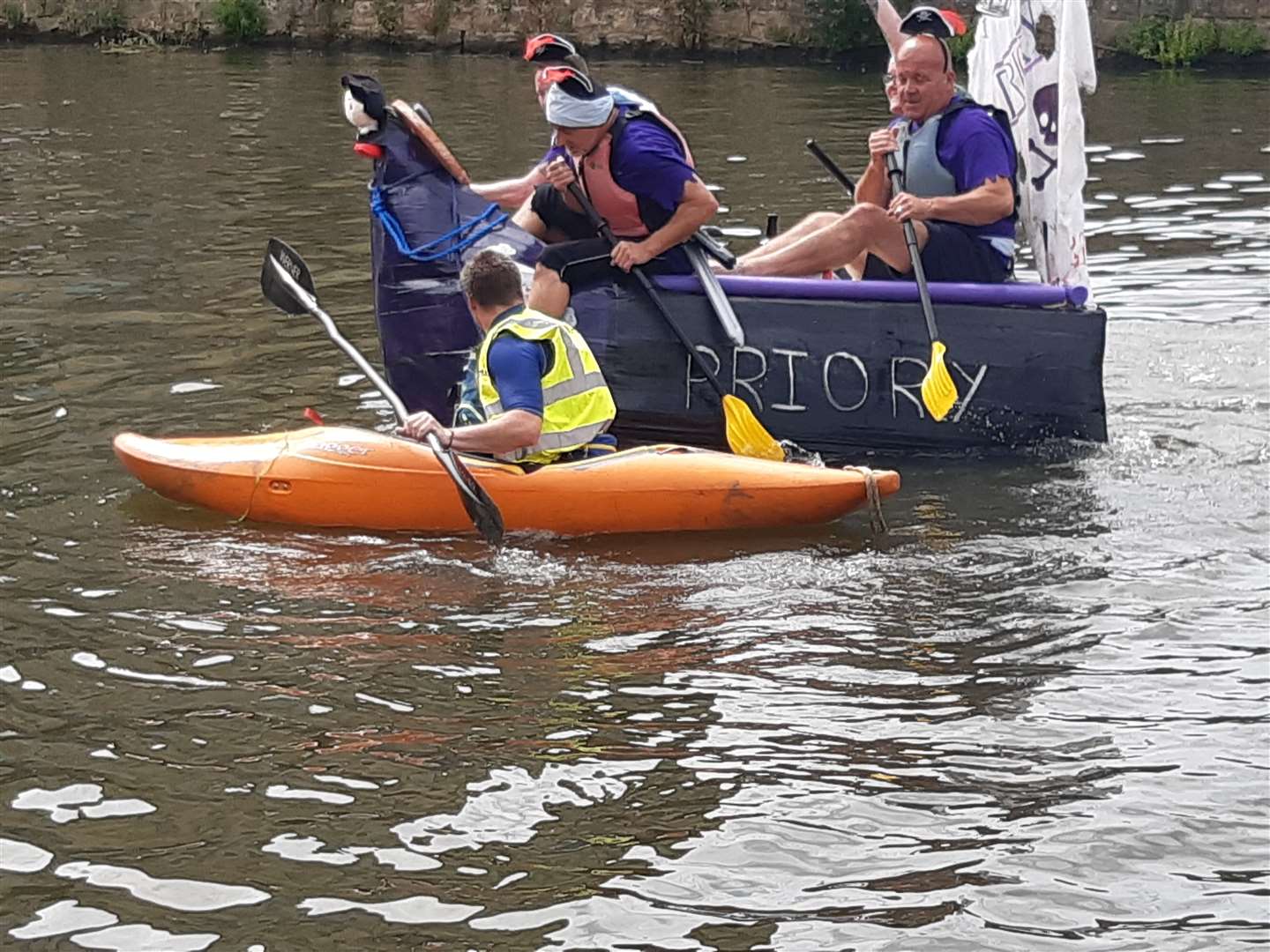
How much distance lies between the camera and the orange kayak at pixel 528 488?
691 cm

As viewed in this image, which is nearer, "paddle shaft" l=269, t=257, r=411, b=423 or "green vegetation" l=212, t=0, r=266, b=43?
"paddle shaft" l=269, t=257, r=411, b=423

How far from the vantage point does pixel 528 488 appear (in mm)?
6910

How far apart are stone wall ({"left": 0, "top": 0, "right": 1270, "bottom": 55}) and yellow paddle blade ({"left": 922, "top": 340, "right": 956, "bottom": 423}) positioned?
16.6 m

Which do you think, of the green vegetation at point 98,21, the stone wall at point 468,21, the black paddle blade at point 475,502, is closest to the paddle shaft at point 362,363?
the black paddle blade at point 475,502

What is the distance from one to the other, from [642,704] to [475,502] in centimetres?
145

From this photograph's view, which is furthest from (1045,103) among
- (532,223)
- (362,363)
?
(362,363)

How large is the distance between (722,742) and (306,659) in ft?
4.29

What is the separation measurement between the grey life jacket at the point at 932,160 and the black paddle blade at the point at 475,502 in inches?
90.4

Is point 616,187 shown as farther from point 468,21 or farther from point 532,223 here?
point 468,21

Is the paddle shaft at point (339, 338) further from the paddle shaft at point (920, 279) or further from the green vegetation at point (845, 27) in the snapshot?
the green vegetation at point (845, 27)

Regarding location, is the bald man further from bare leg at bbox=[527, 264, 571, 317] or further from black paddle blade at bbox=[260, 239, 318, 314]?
black paddle blade at bbox=[260, 239, 318, 314]

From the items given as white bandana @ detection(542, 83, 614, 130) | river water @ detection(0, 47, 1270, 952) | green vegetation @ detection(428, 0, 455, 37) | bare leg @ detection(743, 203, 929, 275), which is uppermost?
green vegetation @ detection(428, 0, 455, 37)

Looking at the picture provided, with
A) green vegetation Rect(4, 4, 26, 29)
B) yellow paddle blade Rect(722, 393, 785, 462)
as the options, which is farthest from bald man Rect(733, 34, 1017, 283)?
green vegetation Rect(4, 4, 26, 29)

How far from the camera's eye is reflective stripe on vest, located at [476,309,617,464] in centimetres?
682
